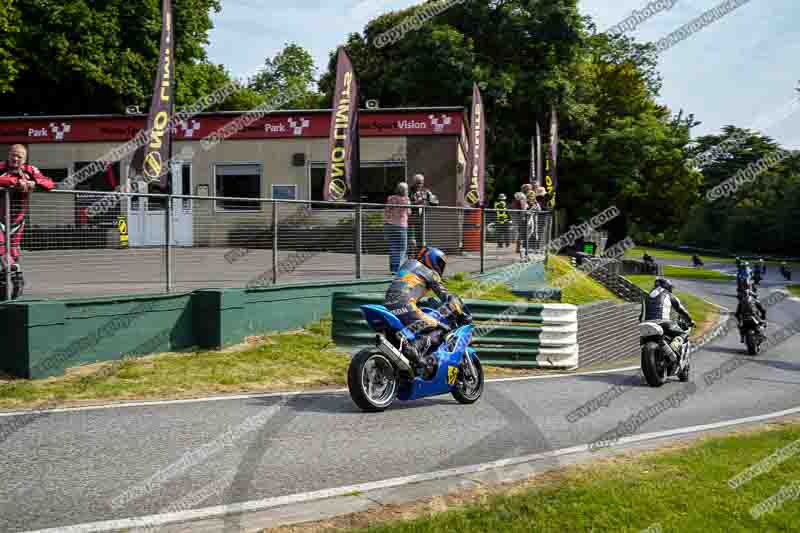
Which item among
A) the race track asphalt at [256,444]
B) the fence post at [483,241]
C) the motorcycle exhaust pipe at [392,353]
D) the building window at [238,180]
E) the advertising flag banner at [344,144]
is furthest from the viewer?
the building window at [238,180]

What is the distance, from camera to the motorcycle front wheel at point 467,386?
8375 mm

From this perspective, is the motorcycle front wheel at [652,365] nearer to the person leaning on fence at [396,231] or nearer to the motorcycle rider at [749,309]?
the person leaning on fence at [396,231]

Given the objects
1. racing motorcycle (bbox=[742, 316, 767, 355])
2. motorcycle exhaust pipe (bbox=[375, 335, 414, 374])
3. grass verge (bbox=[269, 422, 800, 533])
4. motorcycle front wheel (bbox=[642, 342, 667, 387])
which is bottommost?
racing motorcycle (bbox=[742, 316, 767, 355])

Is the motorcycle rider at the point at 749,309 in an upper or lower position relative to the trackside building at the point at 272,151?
lower

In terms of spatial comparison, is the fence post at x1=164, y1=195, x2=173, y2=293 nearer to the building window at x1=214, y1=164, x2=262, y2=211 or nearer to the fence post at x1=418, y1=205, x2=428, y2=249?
the fence post at x1=418, y1=205, x2=428, y2=249

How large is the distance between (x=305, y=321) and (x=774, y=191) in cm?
7782

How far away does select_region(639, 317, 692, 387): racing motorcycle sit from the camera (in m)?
11.6

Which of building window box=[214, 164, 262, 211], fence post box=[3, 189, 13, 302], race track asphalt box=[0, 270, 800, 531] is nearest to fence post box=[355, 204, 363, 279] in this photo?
race track asphalt box=[0, 270, 800, 531]

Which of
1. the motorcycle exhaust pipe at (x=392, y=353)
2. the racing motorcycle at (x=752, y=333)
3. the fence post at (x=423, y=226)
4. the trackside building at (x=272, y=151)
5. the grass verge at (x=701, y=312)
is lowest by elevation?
the grass verge at (x=701, y=312)

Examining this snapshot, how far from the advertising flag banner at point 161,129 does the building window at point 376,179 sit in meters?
9.43

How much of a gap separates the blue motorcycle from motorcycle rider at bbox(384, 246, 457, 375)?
0.08m

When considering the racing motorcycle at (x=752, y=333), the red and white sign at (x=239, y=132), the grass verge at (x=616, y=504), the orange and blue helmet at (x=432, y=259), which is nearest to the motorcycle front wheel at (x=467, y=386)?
the orange and blue helmet at (x=432, y=259)

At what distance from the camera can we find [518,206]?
18703 mm

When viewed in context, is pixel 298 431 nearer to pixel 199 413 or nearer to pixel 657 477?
pixel 199 413
